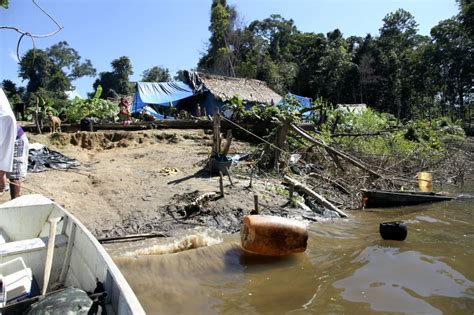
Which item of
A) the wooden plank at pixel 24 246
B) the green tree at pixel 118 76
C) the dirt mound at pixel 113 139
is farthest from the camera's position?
the green tree at pixel 118 76

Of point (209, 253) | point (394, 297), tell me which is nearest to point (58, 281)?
point (209, 253)

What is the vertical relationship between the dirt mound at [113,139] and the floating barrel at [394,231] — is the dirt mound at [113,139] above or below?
above

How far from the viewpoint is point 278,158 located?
36.1 feet

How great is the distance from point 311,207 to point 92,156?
23.7 feet

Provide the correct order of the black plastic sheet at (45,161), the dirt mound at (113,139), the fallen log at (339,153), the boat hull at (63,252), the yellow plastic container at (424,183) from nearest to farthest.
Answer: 1. the boat hull at (63,252)
2. the black plastic sheet at (45,161)
3. the fallen log at (339,153)
4. the yellow plastic container at (424,183)
5. the dirt mound at (113,139)

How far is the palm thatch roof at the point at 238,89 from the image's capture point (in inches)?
945

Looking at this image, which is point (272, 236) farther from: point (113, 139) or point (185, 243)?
point (113, 139)

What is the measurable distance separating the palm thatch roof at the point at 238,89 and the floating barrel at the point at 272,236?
57.2 ft

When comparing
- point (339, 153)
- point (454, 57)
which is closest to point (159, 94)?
point (339, 153)

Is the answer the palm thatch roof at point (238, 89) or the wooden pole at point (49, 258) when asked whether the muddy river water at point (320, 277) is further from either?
the palm thatch roof at point (238, 89)

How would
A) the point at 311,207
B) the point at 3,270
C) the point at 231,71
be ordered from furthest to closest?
1. the point at 231,71
2. the point at 311,207
3. the point at 3,270

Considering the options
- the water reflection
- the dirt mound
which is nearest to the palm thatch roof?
the dirt mound

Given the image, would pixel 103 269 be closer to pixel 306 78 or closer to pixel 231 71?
pixel 231 71

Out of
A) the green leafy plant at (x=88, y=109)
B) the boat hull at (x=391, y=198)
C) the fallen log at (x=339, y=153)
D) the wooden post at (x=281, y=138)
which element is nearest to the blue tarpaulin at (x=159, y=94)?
the green leafy plant at (x=88, y=109)
